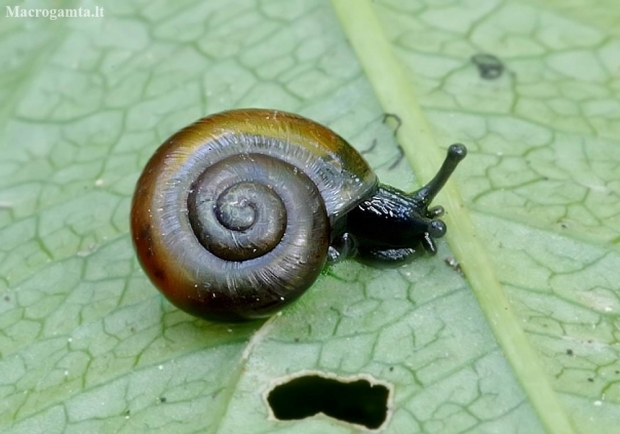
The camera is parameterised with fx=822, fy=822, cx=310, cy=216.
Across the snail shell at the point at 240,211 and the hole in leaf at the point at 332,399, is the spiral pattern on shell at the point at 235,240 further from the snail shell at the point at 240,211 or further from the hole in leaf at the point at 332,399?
the hole in leaf at the point at 332,399

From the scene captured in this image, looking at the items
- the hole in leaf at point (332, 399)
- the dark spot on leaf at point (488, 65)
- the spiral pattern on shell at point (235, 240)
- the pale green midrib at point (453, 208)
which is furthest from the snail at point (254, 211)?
the dark spot on leaf at point (488, 65)

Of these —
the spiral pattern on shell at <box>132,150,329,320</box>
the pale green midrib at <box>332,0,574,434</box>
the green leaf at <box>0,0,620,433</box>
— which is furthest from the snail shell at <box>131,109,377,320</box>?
the pale green midrib at <box>332,0,574,434</box>

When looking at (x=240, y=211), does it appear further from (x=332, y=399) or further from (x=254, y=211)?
(x=332, y=399)

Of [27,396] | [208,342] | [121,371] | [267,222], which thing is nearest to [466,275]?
[267,222]

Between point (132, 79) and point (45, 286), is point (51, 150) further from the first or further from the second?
point (45, 286)

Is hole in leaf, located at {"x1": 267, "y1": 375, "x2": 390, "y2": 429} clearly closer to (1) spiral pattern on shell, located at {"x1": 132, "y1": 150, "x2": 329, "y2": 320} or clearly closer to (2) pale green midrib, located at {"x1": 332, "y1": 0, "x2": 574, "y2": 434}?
(1) spiral pattern on shell, located at {"x1": 132, "y1": 150, "x2": 329, "y2": 320}

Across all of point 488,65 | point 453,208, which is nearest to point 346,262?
point 453,208
